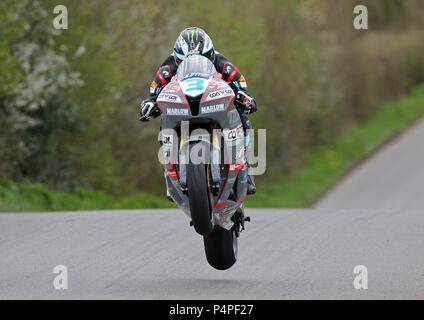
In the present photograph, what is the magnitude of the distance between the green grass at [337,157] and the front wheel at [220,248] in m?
18.1

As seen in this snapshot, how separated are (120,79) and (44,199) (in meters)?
4.11

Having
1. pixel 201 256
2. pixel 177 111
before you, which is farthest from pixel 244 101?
pixel 201 256

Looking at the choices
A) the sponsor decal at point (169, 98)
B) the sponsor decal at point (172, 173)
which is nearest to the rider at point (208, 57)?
the sponsor decal at point (169, 98)

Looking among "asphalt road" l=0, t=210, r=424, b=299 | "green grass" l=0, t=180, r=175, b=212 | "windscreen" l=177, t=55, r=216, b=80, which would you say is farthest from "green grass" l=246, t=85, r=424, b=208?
"windscreen" l=177, t=55, r=216, b=80

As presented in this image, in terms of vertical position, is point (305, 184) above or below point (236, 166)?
below

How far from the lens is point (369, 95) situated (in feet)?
148

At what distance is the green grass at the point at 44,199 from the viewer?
53.7 feet

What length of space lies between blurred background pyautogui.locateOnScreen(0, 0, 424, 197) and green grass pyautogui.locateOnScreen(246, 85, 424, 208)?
0.78 m

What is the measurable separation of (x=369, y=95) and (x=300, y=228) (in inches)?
1326

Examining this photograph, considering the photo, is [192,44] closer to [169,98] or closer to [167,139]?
[169,98]

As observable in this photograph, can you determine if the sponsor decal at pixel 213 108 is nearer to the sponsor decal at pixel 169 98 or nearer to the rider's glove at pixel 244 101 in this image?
the sponsor decal at pixel 169 98

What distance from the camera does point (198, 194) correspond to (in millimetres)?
8055

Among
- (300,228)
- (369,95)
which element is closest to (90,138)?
(300,228)

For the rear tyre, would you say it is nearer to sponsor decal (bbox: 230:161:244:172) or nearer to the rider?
sponsor decal (bbox: 230:161:244:172)
